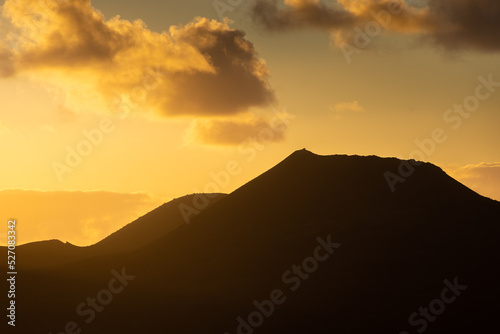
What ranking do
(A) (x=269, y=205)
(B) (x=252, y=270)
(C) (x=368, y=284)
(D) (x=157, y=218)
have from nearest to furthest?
(C) (x=368, y=284) → (B) (x=252, y=270) → (A) (x=269, y=205) → (D) (x=157, y=218)

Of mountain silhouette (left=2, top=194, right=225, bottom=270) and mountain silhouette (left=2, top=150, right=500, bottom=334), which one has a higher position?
mountain silhouette (left=2, top=194, right=225, bottom=270)

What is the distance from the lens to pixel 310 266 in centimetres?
5509

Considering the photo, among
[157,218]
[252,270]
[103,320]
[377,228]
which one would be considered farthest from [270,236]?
[157,218]

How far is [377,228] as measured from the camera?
193ft

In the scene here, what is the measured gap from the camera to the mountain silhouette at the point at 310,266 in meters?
46.5

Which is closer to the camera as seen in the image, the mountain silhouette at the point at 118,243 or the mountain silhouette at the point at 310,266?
the mountain silhouette at the point at 310,266

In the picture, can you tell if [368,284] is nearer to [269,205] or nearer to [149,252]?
[269,205]

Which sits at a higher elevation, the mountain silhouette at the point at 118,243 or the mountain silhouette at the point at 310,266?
the mountain silhouette at the point at 118,243

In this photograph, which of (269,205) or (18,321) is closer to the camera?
(18,321)

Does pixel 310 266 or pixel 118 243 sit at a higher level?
pixel 118 243

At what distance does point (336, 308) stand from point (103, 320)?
1781cm

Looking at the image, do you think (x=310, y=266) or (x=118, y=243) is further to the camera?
(x=118, y=243)

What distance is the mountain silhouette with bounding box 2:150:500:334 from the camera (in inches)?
1832

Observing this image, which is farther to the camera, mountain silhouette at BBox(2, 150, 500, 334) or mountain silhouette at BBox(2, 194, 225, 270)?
mountain silhouette at BBox(2, 194, 225, 270)
